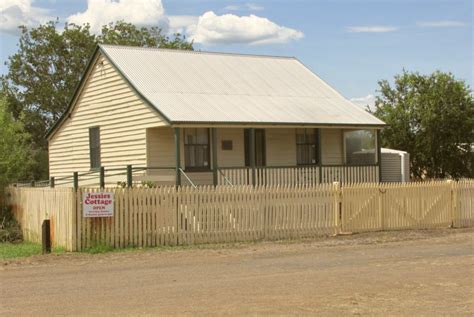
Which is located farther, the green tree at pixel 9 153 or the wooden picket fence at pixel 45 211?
the green tree at pixel 9 153

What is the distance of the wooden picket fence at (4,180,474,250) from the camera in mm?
15328

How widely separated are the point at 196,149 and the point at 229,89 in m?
2.75

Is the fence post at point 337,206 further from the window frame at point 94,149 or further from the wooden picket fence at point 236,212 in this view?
the window frame at point 94,149

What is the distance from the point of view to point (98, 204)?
49.2ft

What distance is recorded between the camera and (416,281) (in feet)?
34.8

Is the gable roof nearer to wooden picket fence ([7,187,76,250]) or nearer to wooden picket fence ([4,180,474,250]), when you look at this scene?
wooden picket fence ([4,180,474,250])

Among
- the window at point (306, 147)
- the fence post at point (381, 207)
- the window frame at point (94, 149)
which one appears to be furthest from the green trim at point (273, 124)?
the window frame at point (94, 149)

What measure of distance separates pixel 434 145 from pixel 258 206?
17259mm

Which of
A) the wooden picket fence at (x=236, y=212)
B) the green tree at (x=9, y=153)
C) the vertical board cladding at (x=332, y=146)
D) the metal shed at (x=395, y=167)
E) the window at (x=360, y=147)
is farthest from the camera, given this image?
the window at (x=360, y=147)

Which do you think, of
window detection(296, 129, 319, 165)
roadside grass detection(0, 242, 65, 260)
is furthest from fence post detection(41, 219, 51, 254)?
window detection(296, 129, 319, 165)

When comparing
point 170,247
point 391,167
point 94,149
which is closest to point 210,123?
point 170,247

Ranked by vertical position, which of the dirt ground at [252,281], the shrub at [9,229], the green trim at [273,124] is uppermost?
the green trim at [273,124]

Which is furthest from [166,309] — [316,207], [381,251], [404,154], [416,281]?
[404,154]

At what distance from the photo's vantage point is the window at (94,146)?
24.3m
